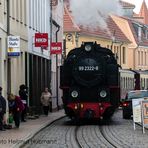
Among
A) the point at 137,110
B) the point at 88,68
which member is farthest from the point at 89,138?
the point at 88,68

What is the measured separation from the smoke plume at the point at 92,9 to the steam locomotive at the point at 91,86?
2.13 m

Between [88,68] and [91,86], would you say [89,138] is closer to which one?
[91,86]

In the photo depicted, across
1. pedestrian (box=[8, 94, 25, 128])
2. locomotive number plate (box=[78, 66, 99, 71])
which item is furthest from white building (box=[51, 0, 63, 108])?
pedestrian (box=[8, 94, 25, 128])

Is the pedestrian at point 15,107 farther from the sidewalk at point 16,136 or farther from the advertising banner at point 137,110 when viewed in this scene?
the advertising banner at point 137,110

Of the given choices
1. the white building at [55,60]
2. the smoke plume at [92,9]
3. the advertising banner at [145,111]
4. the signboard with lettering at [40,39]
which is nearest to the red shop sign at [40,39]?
the signboard with lettering at [40,39]

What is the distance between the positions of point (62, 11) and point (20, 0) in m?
22.7

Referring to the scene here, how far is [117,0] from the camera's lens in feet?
97.3

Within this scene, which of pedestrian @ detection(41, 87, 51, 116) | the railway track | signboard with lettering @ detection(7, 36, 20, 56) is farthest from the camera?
pedestrian @ detection(41, 87, 51, 116)

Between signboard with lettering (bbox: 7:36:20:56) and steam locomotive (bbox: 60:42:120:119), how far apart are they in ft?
11.4

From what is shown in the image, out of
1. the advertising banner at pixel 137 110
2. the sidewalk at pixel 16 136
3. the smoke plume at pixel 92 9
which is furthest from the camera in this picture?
the smoke plume at pixel 92 9

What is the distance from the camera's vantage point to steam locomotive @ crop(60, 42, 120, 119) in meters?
29.6

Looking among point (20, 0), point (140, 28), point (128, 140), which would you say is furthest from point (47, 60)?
point (140, 28)

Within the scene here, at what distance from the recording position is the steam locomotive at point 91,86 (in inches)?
1164

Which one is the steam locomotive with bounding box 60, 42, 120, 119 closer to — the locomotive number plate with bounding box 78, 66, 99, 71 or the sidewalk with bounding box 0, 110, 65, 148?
the locomotive number plate with bounding box 78, 66, 99, 71
